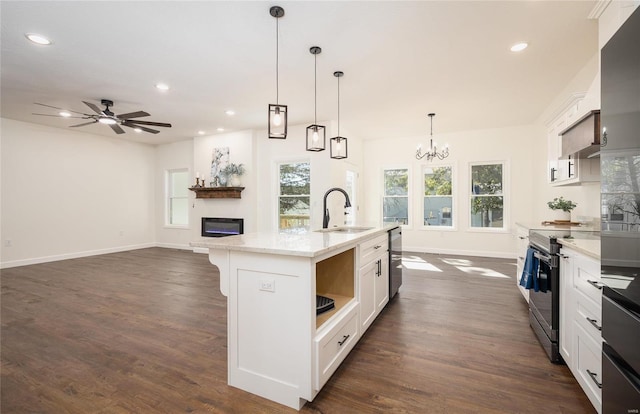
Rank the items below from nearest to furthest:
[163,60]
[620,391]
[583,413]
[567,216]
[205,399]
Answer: [620,391] < [583,413] < [205,399] < [163,60] < [567,216]

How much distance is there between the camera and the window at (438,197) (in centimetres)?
670

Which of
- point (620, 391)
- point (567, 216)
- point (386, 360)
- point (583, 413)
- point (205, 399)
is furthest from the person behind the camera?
point (567, 216)

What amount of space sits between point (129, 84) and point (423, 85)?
4.12m

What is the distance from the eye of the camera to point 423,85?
158 inches

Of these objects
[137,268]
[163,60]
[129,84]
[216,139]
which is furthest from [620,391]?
[216,139]

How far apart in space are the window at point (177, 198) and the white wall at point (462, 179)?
4949 millimetres

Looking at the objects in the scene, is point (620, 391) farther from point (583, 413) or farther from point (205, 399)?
point (205, 399)

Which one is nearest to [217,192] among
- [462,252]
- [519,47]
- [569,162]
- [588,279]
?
[462,252]

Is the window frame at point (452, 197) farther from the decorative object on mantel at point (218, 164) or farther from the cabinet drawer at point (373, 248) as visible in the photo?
the decorative object on mantel at point (218, 164)

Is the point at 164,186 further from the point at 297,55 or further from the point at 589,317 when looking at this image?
the point at 589,317

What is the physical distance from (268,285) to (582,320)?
1.93m

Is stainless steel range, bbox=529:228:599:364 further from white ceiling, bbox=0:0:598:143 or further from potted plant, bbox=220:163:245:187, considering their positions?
potted plant, bbox=220:163:245:187

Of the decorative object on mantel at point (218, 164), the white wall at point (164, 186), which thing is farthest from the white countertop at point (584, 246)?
the white wall at point (164, 186)

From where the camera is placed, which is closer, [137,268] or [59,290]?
[59,290]
